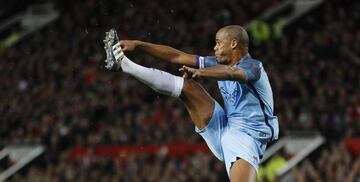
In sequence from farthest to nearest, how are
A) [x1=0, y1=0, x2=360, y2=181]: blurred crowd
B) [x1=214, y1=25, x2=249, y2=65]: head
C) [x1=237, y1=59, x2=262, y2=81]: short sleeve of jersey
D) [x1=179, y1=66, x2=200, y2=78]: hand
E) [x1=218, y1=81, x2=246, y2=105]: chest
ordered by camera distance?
1. [x1=0, y1=0, x2=360, y2=181]: blurred crowd
2. [x1=218, y1=81, x2=246, y2=105]: chest
3. [x1=214, y1=25, x2=249, y2=65]: head
4. [x1=237, y1=59, x2=262, y2=81]: short sleeve of jersey
5. [x1=179, y1=66, x2=200, y2=78]: hand

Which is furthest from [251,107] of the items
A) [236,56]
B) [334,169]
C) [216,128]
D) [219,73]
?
[334,169]

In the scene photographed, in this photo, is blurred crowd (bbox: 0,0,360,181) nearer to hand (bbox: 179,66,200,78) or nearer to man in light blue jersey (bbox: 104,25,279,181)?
man in light blue jersey (bbox: 104,25,279,181)

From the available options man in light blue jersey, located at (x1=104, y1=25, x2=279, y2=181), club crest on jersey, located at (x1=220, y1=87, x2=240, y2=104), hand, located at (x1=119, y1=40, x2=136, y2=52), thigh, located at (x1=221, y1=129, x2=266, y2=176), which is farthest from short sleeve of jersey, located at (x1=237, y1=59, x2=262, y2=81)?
hand, located at (x1=119, y1=40, x2=136, y2=52)

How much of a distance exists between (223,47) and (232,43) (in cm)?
9

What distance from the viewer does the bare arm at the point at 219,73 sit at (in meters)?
7.33

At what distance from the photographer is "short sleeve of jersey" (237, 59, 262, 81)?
7.72 metres

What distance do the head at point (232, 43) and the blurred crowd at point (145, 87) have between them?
20.5 feet

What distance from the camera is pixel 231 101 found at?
8281 mm

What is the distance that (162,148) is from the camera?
17.0 m

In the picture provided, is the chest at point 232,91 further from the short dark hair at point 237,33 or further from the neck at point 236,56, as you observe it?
the short dark hair at point 237,33

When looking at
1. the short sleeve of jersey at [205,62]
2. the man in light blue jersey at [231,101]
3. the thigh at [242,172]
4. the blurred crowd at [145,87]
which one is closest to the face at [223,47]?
the man in light blue jersey at [231,101]

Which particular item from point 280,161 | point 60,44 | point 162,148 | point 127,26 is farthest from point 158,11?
point 280,161

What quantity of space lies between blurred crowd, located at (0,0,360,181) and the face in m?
6.27

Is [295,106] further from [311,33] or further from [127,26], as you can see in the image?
[127,26]
